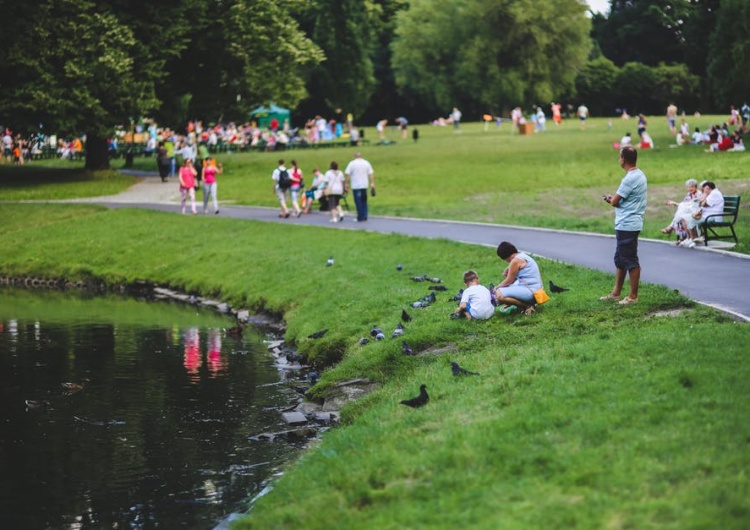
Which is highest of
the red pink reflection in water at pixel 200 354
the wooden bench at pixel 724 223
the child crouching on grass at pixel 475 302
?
the wooden bench at pixel 724 223

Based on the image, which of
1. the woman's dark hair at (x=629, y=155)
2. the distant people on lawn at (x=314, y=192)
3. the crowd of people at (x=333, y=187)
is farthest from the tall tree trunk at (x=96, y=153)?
the woman's dark hair at (x=629, y=155)

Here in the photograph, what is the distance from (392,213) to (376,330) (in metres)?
19.0

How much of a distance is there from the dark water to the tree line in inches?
820

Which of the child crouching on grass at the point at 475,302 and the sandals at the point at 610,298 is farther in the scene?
the child crouching on grass at the point at 475,302

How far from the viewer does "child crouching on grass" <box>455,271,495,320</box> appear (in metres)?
17.8

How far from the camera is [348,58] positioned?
92.0 metres

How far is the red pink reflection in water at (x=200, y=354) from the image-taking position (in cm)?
2035

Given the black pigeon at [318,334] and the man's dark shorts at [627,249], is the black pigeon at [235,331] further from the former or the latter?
the man's dark shorts at [627,249]

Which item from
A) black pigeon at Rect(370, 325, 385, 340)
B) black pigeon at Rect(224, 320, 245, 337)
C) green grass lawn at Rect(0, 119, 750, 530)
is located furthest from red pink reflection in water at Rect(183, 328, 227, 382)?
black pigeon at Rect(370, 325, 385, 340)

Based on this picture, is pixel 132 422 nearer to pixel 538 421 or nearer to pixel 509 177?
pixel 538 421

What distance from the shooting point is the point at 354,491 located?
1080cm

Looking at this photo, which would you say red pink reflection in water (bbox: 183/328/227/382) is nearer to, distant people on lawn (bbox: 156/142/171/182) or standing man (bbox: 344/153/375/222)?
standing man (bbox: 344/153/375/222)

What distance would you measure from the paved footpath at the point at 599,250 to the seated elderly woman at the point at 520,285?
237cm

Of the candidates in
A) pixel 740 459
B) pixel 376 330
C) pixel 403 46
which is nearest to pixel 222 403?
pixel 376 330
